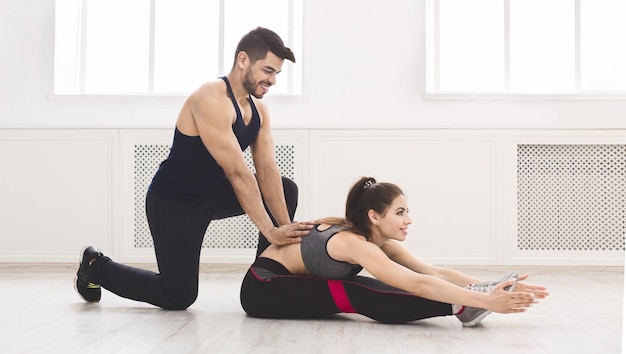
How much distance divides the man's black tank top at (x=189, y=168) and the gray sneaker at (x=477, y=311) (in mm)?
974

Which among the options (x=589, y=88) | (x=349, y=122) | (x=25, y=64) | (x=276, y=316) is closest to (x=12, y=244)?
(x=25, y=64)

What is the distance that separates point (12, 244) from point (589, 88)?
372 centimetres

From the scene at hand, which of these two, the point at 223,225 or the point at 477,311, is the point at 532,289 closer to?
the point at 477,311

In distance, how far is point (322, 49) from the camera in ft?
16.0

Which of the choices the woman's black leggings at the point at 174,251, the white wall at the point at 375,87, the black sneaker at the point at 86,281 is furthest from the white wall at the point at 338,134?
the woman's black leggings at the point at 174,251

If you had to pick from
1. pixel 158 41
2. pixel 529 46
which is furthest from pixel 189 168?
pixel 529 46

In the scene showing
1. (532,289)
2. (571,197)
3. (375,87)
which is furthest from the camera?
(375,87)

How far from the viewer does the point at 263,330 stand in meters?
2.39

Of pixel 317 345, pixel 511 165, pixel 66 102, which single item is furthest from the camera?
pixel 66 102

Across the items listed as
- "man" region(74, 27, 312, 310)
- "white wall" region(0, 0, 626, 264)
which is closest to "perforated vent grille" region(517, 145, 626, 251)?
"white wall" region(0, 0, 626, 264)

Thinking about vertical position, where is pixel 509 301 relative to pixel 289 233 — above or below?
below

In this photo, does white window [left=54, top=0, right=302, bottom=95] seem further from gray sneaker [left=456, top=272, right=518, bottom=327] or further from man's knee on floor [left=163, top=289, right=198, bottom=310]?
gray sneaker [left=456, top=272, right=518, bottom=327]

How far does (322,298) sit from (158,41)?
312 centimetres

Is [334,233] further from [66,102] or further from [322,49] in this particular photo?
[66,102]
